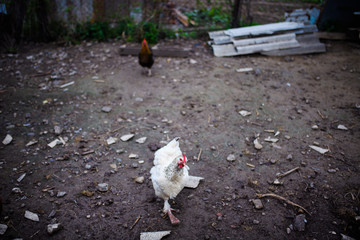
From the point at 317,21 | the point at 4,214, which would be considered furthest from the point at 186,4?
the point at 4,214

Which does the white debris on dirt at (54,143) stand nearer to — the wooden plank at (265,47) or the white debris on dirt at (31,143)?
the white debris on dirt at (31,143)

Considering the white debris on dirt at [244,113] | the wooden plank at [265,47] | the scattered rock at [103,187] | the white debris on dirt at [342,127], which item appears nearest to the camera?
the scattered rock at [103,187]

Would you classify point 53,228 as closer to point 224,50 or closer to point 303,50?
point 224,50

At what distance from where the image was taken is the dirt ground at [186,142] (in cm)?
252

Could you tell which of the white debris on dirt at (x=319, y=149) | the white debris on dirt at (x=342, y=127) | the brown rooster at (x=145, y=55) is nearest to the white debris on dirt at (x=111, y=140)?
the brown rooster at (x=145, y=55)

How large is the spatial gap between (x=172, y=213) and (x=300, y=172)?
1.85 metres

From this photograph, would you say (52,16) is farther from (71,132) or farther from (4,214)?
(4,214)

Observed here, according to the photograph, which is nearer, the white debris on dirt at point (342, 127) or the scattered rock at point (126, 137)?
the scattered rock at point (126, 137)

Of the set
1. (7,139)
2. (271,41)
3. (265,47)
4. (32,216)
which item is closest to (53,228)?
(32,216)

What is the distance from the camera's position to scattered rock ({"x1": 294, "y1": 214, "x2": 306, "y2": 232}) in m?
2.41

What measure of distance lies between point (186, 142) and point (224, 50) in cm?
358

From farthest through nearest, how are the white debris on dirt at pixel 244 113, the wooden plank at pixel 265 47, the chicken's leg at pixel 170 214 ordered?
the wooden plank at pixel 265 47, the white debris on dirt at pixel 244 113, the chicken's leg at pixel 170 214

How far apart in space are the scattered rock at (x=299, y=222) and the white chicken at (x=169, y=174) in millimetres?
1311

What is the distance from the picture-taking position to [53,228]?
236 centimetres
